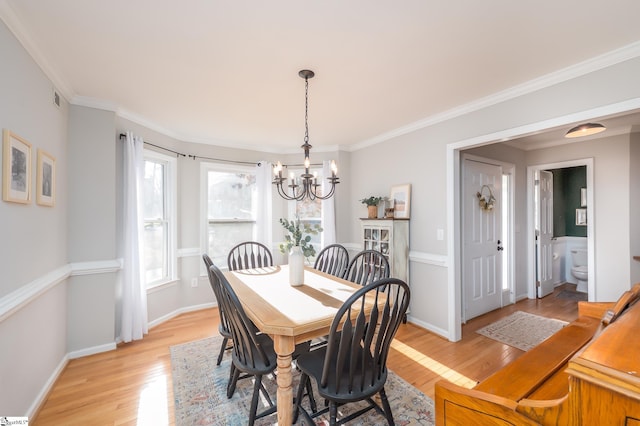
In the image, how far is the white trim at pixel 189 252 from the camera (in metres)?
3.80

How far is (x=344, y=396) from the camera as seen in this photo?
143 centimetres

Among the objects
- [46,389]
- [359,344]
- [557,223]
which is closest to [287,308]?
[359,344]

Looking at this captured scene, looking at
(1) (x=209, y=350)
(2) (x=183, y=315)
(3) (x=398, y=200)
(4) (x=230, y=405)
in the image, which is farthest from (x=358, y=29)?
(2) (x=183, y=315)

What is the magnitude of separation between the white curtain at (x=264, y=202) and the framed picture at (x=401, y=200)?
1864mm

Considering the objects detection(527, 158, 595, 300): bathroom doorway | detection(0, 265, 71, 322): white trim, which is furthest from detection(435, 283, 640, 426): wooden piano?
detection(527, 158, 595, 300): bathroom doorway

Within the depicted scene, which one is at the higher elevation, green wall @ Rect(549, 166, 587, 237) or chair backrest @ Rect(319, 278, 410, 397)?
green wall @ Rect(549, 166, 587, 237)

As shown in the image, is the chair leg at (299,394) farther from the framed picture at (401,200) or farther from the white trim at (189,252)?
the white trim at (189,252)

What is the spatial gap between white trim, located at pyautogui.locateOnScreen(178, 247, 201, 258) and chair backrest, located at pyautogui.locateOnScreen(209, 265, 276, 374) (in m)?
2.33

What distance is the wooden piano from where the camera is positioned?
0.60 m

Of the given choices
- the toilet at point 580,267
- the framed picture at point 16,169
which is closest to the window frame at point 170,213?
the framed picture at point 16,169

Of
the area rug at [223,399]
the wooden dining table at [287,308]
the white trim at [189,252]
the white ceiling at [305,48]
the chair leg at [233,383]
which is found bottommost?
the area rug at [223,399]

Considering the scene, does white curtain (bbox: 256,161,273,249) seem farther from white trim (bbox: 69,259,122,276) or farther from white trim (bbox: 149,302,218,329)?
white trim (bbox: 69,259,122,276)

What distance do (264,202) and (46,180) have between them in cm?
251

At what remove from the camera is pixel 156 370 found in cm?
243
